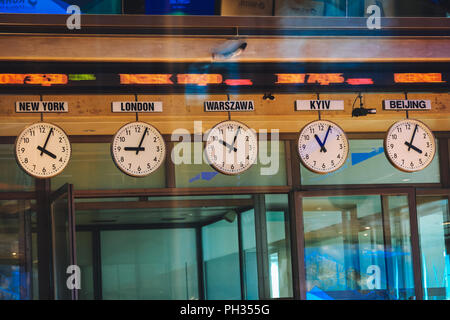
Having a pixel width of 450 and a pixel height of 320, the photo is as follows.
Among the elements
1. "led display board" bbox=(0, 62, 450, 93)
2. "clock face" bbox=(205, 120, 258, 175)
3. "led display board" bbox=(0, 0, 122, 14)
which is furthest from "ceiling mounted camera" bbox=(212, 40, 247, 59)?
"led display board" bbox=(0, 0, 122, 14)

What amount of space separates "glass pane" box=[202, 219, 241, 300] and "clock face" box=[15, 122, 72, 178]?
4.74 meters

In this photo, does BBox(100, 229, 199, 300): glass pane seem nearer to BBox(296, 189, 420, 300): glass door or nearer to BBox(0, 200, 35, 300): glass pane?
BBox(296, 189, 420, 300): glass door

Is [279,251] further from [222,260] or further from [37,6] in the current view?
[37,6]

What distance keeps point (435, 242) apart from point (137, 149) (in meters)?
4.02

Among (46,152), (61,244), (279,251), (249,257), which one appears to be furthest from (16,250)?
(249,257)

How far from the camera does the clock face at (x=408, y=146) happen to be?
6422 mm

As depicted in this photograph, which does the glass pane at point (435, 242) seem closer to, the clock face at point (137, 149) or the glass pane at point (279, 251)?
the glass pane at point (279, 251)

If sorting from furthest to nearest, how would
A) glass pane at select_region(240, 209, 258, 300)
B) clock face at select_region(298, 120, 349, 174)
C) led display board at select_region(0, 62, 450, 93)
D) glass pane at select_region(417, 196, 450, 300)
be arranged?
glass pane at select_region(240, 209, 258, 300) < glass pane at select_region(417, 196, 450, 300) < clock face at select_region(298, 120, 349, 174) < led display board at select_region(0, 62, 450, 93)

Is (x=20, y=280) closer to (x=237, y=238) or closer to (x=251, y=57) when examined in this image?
(x=251, y=57)

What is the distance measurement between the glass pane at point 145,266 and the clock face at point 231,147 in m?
6.35

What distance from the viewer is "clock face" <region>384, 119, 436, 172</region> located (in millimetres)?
6422

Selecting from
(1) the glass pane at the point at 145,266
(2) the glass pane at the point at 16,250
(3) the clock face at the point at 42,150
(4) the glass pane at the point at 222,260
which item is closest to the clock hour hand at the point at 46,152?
(3) the clock face at the point at 42,150

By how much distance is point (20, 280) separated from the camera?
7137 millimetres
